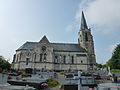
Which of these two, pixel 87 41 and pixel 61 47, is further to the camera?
pixel 87 41

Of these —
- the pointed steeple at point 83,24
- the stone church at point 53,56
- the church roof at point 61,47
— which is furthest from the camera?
the pointed steeple at point 83,24

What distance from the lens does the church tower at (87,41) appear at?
165 ft

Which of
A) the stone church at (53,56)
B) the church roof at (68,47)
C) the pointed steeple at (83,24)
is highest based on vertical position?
the pointed steeple at (83,24)

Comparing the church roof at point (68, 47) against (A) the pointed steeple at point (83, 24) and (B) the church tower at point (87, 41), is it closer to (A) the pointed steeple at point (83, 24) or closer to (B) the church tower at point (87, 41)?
(B) the church tower at point (87, 41)

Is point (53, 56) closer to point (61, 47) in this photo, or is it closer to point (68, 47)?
point (61, 47)

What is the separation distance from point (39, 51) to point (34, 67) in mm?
6590

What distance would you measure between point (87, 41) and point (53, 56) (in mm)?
17767

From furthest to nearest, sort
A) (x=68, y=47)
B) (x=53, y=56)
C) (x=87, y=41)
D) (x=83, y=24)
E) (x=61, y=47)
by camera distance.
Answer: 1. (x=83, y=24)
2. (x=87, y=41)
3. (x=68, y=47)
4. (x=61, y=47)
5. (x=53, y=56)

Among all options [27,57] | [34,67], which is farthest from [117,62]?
[27,57]

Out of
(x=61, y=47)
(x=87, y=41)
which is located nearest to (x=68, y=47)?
(x=61, y=47)

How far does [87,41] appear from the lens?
52.9 m

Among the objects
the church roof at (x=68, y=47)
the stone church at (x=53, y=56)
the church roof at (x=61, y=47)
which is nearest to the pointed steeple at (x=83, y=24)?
the stone church at (x=53, y=56)

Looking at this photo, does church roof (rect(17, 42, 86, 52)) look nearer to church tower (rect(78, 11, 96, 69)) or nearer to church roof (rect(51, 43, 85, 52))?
church roof (rect(51, 43, 85, 52))

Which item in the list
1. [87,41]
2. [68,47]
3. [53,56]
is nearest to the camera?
[53,56]
